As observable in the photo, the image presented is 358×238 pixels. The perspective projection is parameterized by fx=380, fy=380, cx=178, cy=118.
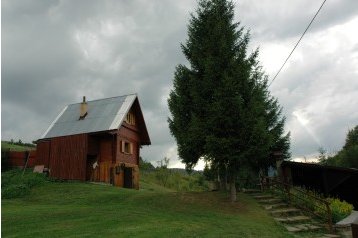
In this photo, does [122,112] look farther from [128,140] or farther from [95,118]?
[128,140]

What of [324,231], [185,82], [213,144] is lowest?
[324,231]

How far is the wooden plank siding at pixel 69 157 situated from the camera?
3091cm

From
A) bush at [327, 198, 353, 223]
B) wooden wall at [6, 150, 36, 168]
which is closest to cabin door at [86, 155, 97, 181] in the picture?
wooden wall at [6, 150, 36, 168]

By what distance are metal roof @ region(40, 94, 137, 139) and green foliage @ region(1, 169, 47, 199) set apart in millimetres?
4227

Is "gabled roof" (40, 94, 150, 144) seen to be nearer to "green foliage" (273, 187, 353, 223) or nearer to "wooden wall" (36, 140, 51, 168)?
"wooden wall" (36, 140, 51, 168)

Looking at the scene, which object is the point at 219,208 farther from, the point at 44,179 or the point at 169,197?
the point at 44,179

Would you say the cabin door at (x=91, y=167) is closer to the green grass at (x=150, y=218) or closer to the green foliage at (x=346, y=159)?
the green grass at (x=150, y=218)

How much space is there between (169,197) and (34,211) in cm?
657

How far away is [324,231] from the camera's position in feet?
48.9

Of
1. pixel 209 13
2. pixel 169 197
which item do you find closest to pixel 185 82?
pixel 209 13

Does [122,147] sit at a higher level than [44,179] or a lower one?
higher

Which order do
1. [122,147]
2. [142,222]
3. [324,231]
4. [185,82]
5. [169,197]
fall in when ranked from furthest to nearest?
1. [122,147]
2. [185,82]
3. [169,197]
4. [324,231]
5. [142,222]

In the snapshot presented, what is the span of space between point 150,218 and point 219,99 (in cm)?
691

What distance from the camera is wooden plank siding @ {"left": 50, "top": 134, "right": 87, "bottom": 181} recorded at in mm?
30906
